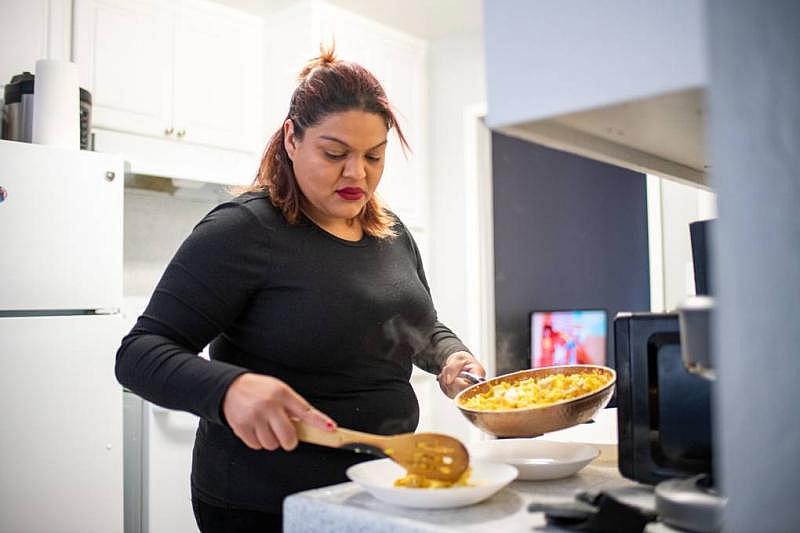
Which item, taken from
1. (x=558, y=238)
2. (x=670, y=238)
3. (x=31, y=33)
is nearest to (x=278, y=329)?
(x=670, y=238)

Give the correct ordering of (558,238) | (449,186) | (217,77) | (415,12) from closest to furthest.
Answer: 1. (217,77)
2. (415,12)
3. (449,186)
4. (558,238)

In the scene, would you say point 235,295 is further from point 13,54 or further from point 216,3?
point 216,3

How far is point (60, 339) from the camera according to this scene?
7.04ft

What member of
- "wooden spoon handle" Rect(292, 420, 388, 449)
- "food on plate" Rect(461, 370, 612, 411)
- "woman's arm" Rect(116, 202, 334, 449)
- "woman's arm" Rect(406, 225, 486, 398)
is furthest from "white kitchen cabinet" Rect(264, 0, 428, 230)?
"wooden spoon handle" Rect(292, 420, 388, 449)

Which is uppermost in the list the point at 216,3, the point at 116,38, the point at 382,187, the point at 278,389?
the point at 216,3

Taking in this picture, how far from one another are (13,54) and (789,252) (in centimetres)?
262

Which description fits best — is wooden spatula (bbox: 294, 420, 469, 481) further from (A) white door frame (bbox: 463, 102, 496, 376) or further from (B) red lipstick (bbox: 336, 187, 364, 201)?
(A) white door frame (bbox: 463, 102, 496, 376)

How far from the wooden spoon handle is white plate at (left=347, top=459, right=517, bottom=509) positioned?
0.12 feet

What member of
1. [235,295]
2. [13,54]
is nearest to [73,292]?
[13,54]

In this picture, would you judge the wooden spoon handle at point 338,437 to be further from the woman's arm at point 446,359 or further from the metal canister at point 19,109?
the metal canister at point 19,109

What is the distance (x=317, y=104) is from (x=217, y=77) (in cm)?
195

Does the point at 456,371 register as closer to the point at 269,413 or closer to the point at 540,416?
the point at 540,416

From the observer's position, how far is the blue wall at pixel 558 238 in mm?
4371

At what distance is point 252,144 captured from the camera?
3.22 meters
